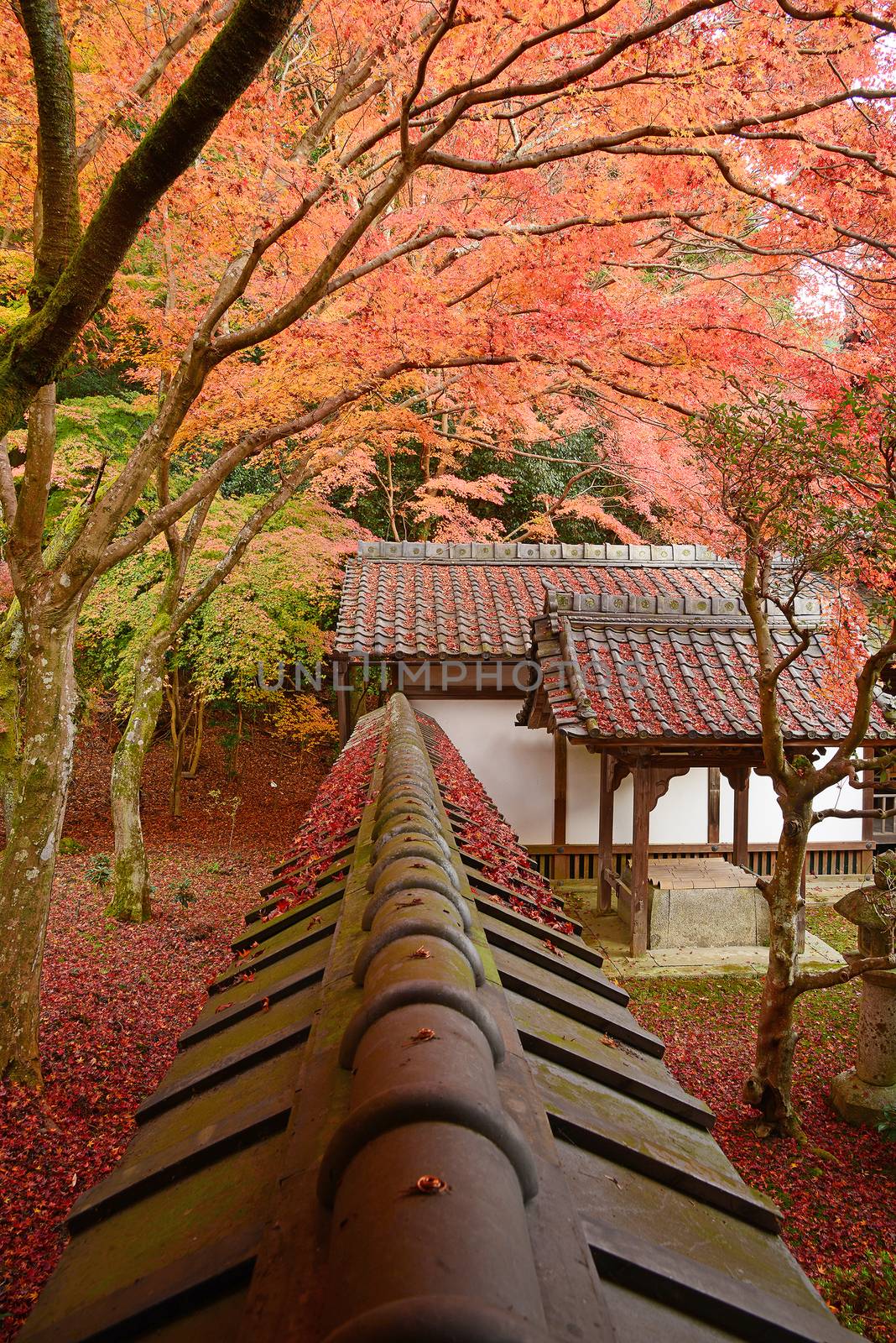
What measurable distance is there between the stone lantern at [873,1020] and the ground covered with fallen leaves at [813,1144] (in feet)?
0.70

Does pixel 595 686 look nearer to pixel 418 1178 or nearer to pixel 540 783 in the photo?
pixel 540 783

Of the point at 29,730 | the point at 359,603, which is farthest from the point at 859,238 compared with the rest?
the point at 359,603

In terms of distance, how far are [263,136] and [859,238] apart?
18.5ft

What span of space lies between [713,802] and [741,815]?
141 cm

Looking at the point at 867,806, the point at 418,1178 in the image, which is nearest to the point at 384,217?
the point at 418,1178

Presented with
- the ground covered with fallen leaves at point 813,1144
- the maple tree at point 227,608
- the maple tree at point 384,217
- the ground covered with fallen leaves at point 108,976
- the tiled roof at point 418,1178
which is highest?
the maple tree at point 384,217

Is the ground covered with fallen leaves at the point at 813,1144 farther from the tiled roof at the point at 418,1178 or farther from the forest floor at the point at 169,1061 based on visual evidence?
the tiled roof at the point at 418,1178

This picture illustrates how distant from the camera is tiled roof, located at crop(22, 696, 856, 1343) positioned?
692mm

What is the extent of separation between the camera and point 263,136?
7.45m

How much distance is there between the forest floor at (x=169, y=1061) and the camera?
4.42 metres

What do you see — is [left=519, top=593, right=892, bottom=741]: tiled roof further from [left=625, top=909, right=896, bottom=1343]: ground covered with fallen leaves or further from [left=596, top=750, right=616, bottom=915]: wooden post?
[left=625, top=909, right=896, bottom=1343]: ground covered with fallen leaves

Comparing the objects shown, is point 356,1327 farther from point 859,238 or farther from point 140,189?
point 859,238

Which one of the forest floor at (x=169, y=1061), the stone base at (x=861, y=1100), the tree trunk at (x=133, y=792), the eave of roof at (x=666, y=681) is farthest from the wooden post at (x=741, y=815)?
the tree trunk at (x=133, y=792)

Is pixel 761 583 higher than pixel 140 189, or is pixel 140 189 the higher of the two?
pixel 140 189
